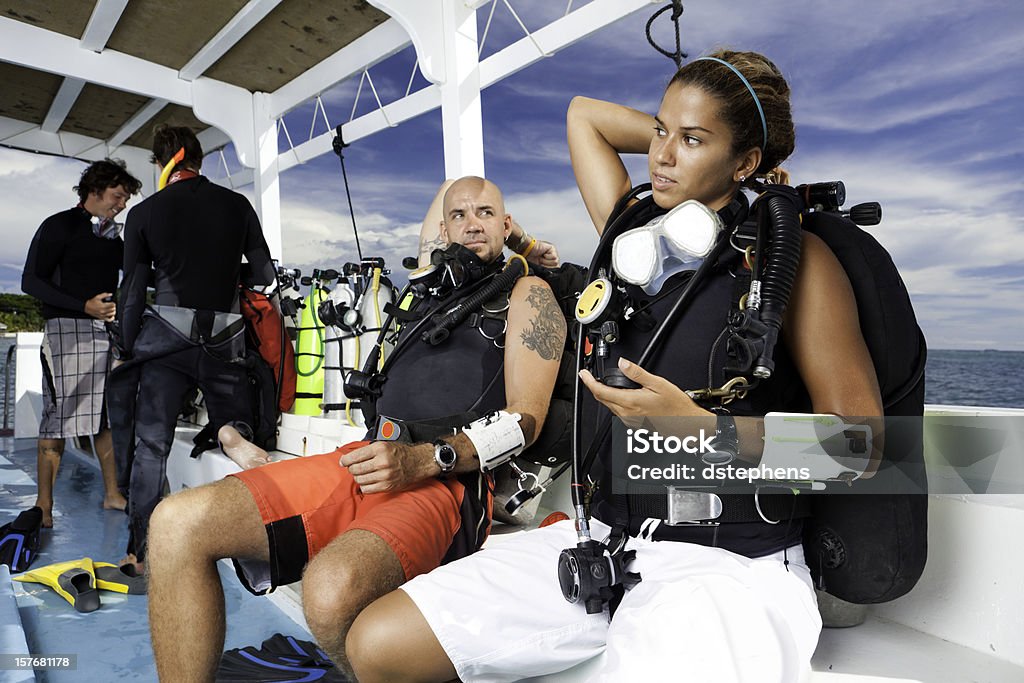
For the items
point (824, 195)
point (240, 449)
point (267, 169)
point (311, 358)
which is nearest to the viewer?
point (824, 195)

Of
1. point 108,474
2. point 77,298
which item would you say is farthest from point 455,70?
point 108,474

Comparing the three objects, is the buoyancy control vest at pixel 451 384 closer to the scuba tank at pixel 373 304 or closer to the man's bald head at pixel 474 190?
the man's bald head at pixel 474 190

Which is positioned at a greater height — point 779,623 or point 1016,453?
point 1016,453

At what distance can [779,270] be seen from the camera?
3.27ft

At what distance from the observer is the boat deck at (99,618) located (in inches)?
84.1

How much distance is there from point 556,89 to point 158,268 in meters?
30.2

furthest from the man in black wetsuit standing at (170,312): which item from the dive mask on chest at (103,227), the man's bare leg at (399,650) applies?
the man's bare leg at (399,650)

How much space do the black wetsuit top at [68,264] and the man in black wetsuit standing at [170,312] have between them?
100 cm

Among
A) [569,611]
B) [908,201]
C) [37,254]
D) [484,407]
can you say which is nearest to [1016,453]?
[569,611]

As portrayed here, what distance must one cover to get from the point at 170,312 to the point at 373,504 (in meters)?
1.67

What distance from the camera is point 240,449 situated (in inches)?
119

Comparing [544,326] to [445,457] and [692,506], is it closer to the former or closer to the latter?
[445,457]

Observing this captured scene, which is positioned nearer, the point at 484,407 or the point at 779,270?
the point at 779,270

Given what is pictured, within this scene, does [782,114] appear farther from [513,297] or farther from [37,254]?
[37,254]
